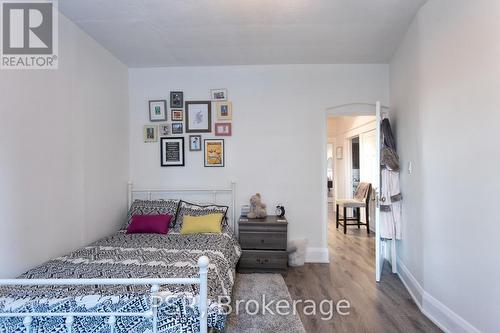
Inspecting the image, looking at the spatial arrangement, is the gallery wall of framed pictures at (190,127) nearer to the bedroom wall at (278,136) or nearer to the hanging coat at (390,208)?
the bedroom wall at (278,136)

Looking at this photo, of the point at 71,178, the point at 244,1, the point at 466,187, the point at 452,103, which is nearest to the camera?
the point at 466,187

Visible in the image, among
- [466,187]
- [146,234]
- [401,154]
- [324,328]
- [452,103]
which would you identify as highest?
[452,103]

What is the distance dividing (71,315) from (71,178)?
5.41ft

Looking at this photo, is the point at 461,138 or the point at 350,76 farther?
the point at 350,76

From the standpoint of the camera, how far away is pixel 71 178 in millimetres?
2586

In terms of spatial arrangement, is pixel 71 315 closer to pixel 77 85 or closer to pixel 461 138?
pixel 77 85

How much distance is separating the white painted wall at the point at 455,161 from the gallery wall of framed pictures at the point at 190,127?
90.0 inches

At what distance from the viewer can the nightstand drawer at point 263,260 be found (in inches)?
127

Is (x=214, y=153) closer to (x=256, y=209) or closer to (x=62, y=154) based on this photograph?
(x=256, y=209)

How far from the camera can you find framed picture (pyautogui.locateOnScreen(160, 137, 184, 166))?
3773 millimetres

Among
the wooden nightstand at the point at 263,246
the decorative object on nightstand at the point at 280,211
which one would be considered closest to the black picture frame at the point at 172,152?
the wooden nightstand at the point at 263,246

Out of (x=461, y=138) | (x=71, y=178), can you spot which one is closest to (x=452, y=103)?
(x=461, y=138)

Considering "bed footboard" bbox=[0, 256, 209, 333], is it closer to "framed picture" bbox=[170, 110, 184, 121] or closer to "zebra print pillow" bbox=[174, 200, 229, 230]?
"zebra print pillow" bbox=[174, 200, 229, 230]

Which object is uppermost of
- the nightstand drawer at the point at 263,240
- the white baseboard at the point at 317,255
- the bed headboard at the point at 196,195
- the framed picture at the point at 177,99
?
the framed picture at the point at 177,99
